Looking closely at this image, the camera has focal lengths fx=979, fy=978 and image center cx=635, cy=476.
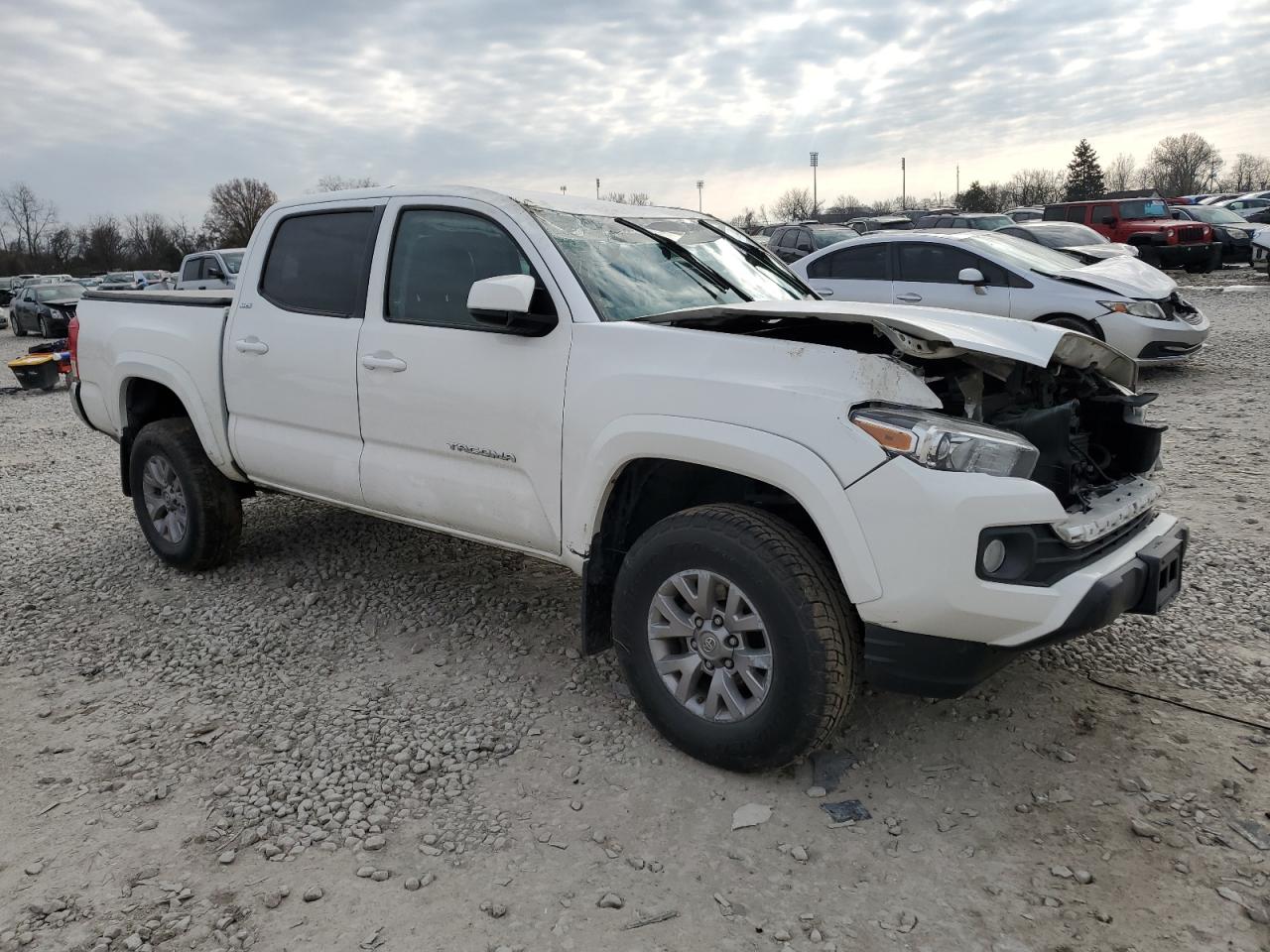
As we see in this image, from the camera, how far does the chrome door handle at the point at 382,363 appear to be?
402cm

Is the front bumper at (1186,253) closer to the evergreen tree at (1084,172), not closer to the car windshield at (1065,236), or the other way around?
the car windshield at (1065,236)

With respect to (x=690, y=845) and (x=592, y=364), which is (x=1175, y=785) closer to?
(x=690, y=845)

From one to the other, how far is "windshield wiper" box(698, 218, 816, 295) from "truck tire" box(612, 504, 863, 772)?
193 cm

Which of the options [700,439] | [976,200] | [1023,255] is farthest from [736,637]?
[976,200]

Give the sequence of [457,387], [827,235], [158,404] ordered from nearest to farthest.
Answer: [457,387] → [158,404] → [827,235]

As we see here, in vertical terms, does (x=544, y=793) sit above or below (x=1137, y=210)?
below

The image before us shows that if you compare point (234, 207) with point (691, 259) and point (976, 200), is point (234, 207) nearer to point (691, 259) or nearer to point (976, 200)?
point (976, 200)

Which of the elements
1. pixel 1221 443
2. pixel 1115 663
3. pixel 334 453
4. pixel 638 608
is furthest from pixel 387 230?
pixel 1221 443

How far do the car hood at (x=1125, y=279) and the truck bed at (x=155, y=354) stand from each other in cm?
803

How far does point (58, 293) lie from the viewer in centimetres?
2623

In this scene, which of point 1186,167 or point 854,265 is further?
point 1186,167

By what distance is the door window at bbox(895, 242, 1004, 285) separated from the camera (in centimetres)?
1028

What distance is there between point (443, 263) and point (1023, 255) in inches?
318

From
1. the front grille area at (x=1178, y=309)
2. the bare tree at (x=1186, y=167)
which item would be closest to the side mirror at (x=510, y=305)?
the front grille area at (x=1178, y=309)
